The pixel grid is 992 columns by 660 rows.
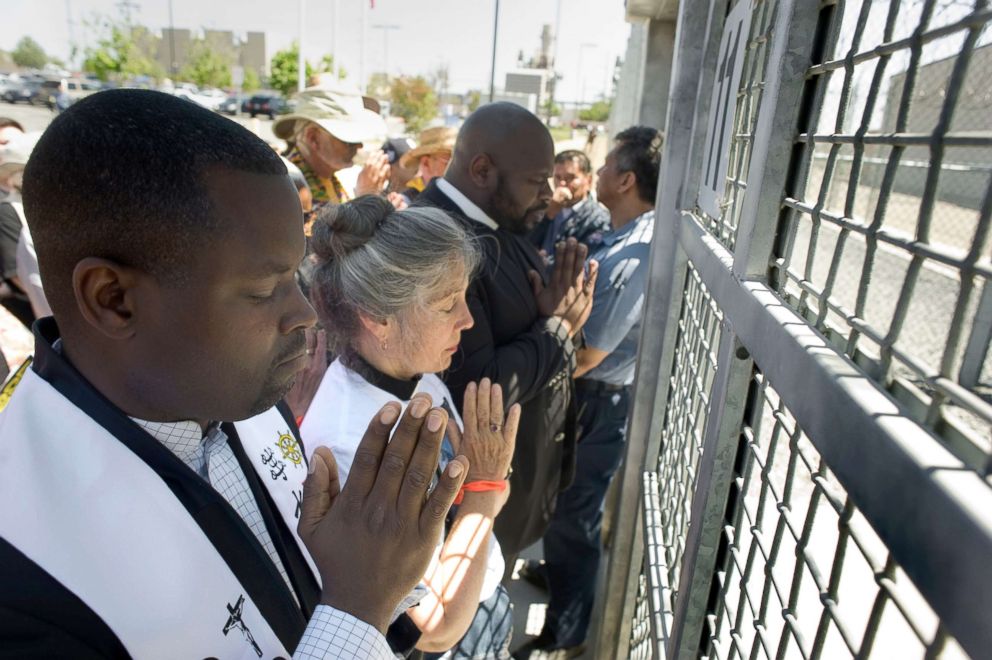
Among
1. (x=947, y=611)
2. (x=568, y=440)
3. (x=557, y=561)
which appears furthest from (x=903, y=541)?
(x=557, y=561)

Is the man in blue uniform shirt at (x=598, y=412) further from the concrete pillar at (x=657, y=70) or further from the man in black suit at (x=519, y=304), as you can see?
the concrete pillar at (x=657, y=70)

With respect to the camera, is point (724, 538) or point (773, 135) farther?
point (724, 538)

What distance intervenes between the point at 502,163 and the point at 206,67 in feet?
133

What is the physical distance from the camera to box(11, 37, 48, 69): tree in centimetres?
6041

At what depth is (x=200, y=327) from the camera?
3.34 ft

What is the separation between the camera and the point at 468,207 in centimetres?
255

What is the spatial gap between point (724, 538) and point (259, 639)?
0.76m

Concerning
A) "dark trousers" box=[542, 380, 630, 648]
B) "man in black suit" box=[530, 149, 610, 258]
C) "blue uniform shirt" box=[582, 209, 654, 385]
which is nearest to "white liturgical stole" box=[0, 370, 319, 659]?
"blue uniform shirt" box=[582, 209, 654, 385]

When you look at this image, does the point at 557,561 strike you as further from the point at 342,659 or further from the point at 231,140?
the point at 231,140

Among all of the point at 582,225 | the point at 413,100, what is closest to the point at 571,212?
the point at 582,225

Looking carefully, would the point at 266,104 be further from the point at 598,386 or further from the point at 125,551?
the point at 125,551

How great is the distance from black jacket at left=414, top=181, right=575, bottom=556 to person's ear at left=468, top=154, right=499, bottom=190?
14 centimetres

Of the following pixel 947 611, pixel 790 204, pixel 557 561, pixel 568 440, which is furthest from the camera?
pixel 557 561

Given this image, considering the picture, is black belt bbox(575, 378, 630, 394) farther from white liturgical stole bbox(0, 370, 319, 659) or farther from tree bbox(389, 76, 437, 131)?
tree bbox(389, 76, 437, 131)
